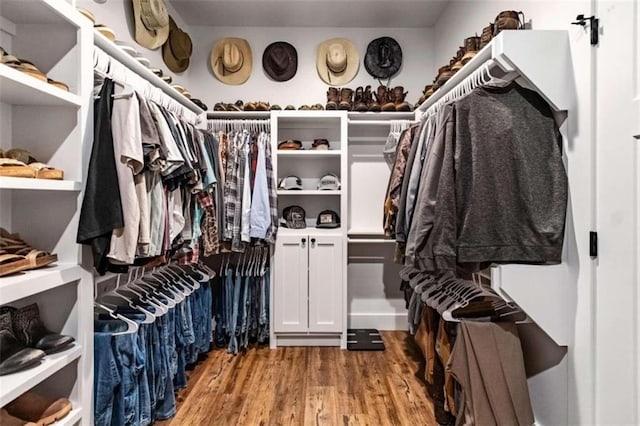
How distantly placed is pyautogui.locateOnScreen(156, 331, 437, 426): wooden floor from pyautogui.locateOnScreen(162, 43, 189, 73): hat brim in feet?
7.70

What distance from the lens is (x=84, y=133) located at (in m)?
1.53

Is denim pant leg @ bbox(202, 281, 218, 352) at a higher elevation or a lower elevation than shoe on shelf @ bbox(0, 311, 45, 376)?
lower

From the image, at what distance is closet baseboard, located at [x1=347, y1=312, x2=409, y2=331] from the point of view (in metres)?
3.65

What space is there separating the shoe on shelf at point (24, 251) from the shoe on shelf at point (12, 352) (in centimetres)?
21

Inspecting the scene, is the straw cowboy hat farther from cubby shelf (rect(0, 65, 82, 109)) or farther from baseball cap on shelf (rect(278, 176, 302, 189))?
cubby shelf (rect(0, 65, 82, 109))

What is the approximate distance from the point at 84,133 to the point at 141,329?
94 centimetres

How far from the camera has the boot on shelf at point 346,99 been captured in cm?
331

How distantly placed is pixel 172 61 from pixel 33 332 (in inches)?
96.0

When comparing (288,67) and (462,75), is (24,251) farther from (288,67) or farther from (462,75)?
(288,67)

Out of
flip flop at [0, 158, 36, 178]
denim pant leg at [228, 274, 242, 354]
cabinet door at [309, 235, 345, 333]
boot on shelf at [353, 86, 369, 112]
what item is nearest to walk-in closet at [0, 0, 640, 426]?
flip flop at [0, 158, 36, 178]

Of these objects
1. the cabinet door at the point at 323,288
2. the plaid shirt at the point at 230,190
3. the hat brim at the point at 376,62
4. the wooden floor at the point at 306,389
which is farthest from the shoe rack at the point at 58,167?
the hat brim at the point at 376,62

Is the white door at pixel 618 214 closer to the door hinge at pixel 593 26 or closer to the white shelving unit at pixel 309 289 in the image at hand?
the door hinge at pixel 593 26

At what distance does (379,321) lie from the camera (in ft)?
12.0

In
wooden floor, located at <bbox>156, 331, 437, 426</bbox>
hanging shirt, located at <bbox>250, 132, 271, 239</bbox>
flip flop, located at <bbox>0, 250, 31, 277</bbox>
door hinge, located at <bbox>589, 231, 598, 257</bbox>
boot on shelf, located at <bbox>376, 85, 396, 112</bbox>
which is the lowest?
wooden floor, located at <bbox>156, 331, 437, 426</bbox>
